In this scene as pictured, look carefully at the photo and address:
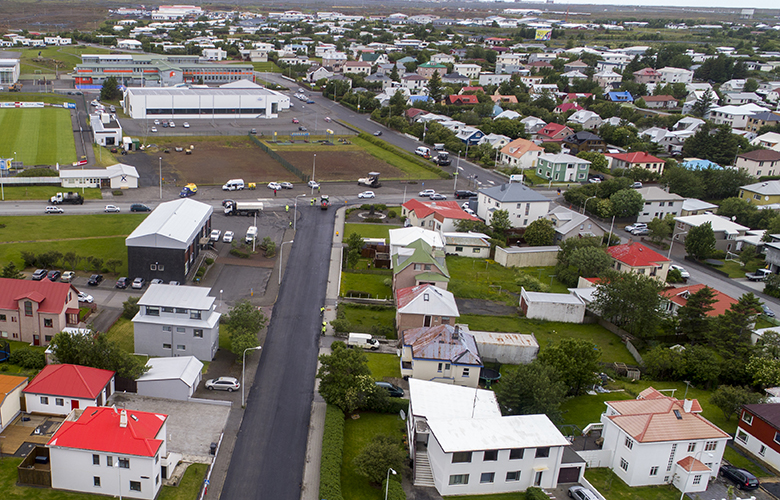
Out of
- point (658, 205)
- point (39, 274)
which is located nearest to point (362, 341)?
point (39, 274)

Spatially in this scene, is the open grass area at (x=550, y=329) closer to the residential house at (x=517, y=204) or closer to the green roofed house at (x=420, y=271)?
the green roofed house at (x=420, y=271)

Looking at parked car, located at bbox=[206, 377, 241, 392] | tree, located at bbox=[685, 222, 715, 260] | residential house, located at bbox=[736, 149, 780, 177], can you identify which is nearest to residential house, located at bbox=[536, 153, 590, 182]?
residential house, located at bbox=[736, 149, 780, 177]

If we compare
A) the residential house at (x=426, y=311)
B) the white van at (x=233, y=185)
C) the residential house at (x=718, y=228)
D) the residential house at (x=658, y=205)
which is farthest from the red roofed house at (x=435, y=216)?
the residential house at (x=718, y=228)

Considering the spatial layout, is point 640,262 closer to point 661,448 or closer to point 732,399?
point 732,399

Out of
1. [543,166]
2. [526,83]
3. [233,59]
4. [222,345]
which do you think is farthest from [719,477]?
[233,59]

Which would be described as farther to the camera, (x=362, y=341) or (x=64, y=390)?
(x=362, y=341)

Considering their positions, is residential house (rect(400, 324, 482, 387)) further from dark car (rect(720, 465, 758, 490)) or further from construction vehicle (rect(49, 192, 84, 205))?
construction vehicle (rect(49, 192, 84, 205))
